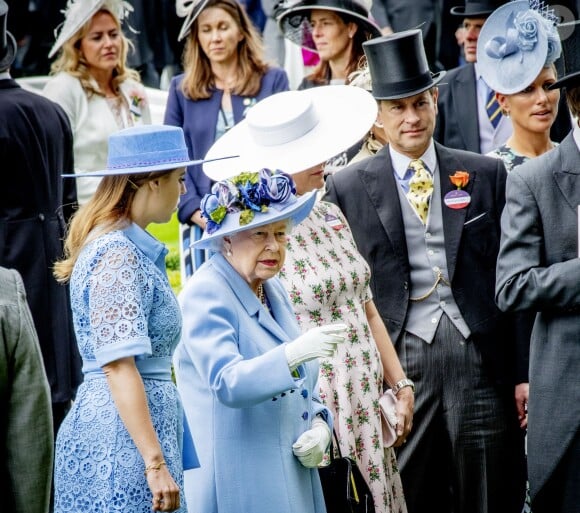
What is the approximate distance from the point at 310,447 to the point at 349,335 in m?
0.97

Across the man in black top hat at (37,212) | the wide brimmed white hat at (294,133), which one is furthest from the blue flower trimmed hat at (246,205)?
the man in black top hat at (37,212)

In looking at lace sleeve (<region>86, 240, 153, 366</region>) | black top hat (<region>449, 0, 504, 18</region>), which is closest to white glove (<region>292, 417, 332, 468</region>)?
lace sleeve (<region>86, 240, 153, 366</region>)

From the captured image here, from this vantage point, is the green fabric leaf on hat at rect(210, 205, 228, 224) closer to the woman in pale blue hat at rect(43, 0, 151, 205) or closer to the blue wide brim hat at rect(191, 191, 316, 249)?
the blue wide brim hat at rect(191, 191, 316, 249)

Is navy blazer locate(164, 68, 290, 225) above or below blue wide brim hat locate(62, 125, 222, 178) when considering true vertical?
below

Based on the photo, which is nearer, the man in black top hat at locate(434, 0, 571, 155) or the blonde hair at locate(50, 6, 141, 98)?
the man in black top hat at locate(434, 0, 571, 155)

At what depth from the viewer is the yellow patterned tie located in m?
6.02

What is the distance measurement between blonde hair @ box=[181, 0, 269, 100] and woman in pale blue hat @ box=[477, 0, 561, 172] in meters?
1.69

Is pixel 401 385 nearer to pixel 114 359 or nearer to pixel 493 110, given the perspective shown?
pixel 114 359

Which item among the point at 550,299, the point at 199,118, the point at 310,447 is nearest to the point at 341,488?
the point at 310,447

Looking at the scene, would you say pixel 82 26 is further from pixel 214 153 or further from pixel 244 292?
pixel 244 292

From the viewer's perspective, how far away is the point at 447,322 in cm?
588

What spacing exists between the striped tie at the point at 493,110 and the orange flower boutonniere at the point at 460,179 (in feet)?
6.36

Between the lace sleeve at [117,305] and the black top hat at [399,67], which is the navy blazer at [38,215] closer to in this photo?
the black top hat at [399,67]

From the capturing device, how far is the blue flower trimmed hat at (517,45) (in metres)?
6.72
